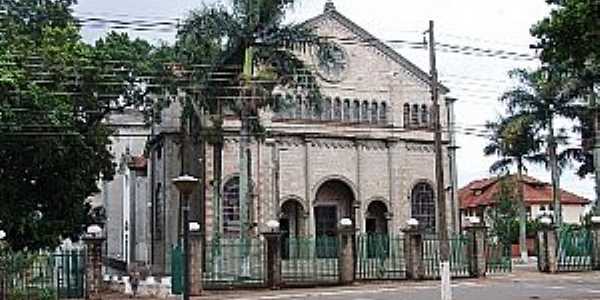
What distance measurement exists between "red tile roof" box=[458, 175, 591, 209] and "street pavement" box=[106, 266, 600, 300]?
37.8m

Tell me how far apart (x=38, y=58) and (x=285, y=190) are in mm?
17347

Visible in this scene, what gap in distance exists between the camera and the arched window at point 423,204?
1943 inches

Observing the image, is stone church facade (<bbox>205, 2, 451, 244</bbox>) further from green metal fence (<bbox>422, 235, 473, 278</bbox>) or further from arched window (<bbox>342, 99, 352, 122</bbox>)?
green metal fence (<bbox>422, 235, 473, 278</bbox>)

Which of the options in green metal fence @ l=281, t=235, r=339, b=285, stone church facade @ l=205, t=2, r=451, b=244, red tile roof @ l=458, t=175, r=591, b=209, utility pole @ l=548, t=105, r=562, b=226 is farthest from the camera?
red tile roof @ l=458, t=175, r=591, b=209

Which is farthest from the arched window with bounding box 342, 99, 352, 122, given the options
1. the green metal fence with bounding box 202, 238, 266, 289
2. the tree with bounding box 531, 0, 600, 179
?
the tree with bounding box 531, 0, 600, 179

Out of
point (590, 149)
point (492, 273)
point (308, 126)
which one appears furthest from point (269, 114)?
point (590, 149)

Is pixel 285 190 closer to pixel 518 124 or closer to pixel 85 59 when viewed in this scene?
pixel 518 124

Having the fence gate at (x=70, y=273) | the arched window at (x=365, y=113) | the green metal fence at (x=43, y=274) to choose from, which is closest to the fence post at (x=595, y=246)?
the arched window at (x=365, y=113)

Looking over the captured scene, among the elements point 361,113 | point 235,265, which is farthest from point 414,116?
point 235,265

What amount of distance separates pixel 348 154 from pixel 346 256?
49.4ft

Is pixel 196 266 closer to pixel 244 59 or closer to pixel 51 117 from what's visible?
pixel 51 117

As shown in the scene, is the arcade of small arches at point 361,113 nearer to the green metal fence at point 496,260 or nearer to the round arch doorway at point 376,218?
the round arch doorway at point 376,218

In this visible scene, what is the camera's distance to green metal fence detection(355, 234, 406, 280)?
1364 inches

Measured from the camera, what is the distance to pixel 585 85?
42.1m
